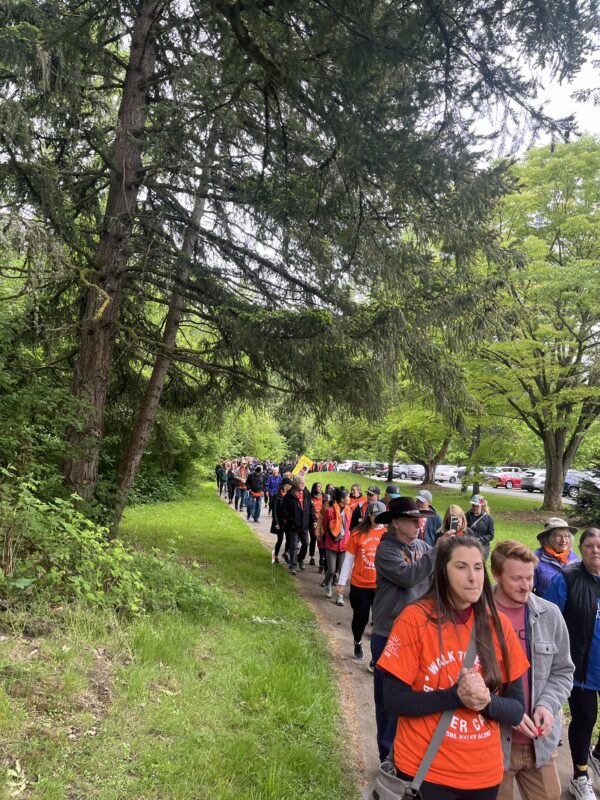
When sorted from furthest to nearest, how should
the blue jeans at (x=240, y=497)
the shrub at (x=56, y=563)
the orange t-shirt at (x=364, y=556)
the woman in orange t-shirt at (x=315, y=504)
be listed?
the blue jeans at (x=240, y=497) < the woman in orange t-shirt at (x=315, y=504) < the orange t-shirt at (x=364, y=556) < the shrub at (x=56, y=563)

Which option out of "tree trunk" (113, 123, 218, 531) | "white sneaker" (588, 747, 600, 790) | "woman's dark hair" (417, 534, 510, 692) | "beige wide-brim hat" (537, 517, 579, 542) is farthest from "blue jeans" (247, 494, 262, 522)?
"woman's dark hair" (417, 534, 510, 692)

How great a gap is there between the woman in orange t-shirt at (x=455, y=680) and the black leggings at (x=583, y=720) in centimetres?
196

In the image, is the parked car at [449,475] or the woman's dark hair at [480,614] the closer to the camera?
the woman's dark hair at [480,614]

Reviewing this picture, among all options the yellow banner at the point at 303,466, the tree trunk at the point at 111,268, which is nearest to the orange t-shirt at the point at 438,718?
the tree trunk at the point at 111,268

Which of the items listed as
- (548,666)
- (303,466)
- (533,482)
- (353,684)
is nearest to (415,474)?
(533,482)

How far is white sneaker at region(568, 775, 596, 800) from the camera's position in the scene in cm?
364

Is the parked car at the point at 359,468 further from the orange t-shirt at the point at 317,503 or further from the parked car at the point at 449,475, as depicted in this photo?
the orange t-shirt at the point at 317,503

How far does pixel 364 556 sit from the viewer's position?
227 inches

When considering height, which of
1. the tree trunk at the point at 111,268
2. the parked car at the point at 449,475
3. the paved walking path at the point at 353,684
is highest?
the tree trunk at the point at 111,268

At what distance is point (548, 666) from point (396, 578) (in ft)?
4.13

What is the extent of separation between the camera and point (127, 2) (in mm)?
5078

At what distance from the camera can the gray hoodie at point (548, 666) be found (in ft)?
8.64

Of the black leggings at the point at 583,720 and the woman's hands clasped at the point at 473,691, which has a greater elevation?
the woman's hands clasped at the point at 473,691

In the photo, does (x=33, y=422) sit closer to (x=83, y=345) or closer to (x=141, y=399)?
(x=83, y=345)
